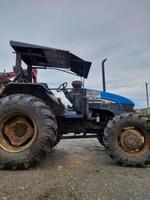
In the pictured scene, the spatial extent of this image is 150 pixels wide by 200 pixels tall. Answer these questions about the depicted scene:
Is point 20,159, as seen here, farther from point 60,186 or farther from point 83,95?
point 83,95

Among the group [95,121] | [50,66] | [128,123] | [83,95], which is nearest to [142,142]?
[128,123]

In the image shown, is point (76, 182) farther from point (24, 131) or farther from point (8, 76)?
point (8, 76)

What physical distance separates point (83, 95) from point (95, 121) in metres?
0.70

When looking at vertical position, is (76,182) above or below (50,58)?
below

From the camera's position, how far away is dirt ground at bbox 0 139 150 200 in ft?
13.4

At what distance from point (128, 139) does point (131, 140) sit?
67 millimetres

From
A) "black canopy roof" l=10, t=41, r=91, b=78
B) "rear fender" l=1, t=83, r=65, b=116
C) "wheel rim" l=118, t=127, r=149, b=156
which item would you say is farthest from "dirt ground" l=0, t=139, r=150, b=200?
"black canopy roof" l=10, t=41, r=91, b=78

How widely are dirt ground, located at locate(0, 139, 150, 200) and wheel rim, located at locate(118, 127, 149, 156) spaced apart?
442 millimetres

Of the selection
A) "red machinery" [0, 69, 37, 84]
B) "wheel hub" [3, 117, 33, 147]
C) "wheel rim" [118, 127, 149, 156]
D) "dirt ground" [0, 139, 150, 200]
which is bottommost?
"dirt ground" [0, 139, 150, 200]

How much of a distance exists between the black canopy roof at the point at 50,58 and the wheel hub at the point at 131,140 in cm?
204

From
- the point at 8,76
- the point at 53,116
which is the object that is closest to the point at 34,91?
the point at 53,116

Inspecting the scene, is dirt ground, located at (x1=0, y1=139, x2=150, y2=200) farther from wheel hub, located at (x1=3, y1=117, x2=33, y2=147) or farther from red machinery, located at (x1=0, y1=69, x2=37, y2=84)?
red machinery, located at (x1=0, y1=69, x2=37, y2=84)

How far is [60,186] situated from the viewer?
448cm

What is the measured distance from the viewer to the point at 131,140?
6.52 meters
